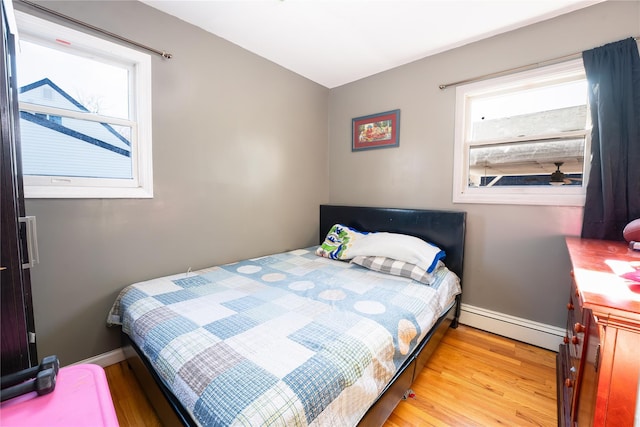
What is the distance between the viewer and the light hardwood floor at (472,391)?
135 cm

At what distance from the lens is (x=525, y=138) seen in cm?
207

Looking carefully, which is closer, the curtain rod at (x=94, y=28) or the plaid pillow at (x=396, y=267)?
the curtain rod at (x=94, y=28)

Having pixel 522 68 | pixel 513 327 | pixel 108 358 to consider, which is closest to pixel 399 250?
pixel 513 327

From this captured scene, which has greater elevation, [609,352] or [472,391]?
[609,352]

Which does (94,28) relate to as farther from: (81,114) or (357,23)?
(357,23)

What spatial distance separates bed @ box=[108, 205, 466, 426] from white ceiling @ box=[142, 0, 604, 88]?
1476 millimetres

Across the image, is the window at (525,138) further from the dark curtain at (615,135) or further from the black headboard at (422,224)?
the black headboard at (422,224)

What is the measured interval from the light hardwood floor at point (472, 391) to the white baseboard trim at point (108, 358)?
0.15 feet

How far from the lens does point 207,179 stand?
7.02 ft

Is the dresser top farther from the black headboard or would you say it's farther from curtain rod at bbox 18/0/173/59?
curtain rod at bbox 18/0/173/59

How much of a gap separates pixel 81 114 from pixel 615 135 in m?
3.37

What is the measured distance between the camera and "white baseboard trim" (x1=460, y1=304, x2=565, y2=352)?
→ 6.40 feet

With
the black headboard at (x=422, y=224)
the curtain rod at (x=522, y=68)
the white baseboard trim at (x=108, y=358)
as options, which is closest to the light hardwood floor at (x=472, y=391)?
the white baseboard trim at (x=108, y=358)

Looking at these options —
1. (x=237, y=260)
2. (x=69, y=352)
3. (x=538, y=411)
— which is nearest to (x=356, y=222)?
(x=237, y=260)
